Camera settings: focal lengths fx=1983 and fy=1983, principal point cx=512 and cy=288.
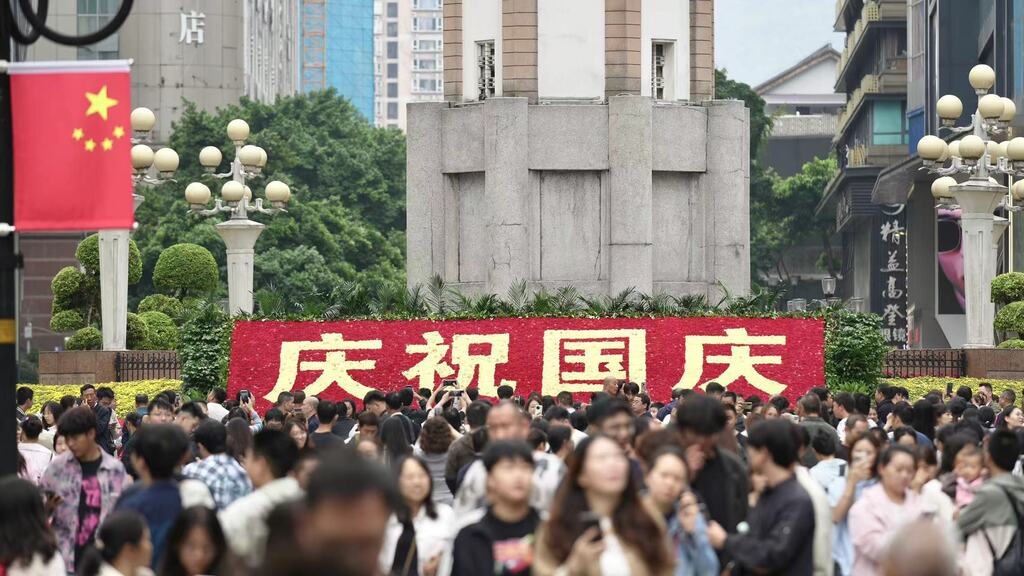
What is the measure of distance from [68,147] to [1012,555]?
562 cm

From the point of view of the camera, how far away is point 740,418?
1870 centimetres

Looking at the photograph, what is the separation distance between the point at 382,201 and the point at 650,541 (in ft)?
203

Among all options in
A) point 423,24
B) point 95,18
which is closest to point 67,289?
point 95,18

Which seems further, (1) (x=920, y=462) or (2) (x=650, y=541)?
(1) (x=920, y=462)

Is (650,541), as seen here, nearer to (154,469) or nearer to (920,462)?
(154,469)

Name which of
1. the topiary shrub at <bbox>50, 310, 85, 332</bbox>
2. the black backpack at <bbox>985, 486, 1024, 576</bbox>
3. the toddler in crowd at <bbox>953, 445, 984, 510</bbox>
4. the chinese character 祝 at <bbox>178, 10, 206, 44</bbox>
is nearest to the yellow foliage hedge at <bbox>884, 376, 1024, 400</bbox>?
the toddler in crowd at <bbox>953, 445, 984, 510</bbox>

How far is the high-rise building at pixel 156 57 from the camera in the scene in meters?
73.5

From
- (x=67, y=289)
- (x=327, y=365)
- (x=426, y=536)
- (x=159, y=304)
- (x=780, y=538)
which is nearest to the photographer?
(x=780, y=538)

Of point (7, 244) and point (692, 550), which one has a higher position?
point (7, 244)

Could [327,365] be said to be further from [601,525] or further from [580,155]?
[601,525]

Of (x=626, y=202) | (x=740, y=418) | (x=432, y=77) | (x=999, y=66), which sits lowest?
(x=740, y=418)

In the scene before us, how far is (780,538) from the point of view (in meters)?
9.16

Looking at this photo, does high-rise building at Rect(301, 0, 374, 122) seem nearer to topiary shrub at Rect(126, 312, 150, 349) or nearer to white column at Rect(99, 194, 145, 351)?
topiary shrub at Rect(126, 312, 150, 349)

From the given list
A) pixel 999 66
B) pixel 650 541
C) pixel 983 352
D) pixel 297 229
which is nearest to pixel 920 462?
pixel 650 541
